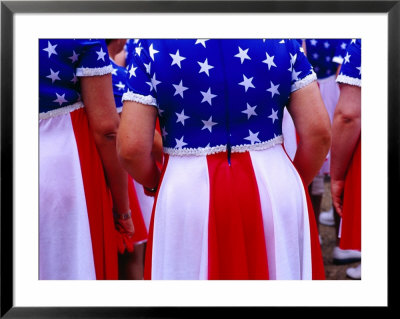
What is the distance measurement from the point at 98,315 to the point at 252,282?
49cm

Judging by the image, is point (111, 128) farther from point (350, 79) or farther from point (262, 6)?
point (350, 79)

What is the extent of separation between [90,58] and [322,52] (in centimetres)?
87

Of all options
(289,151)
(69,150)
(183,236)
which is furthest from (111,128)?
(289,151)

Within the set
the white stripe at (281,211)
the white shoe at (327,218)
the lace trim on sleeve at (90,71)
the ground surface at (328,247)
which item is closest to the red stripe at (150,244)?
the white stripe at (281,211)

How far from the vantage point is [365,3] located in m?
1.74

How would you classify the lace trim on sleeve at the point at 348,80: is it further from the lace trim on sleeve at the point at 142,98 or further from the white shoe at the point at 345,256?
the lace trim on sleeve at the point at 142,98

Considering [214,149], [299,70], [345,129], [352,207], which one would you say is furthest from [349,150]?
[214,149]

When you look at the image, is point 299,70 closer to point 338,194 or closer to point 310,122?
point 310,122

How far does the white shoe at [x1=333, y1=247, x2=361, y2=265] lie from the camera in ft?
5.92

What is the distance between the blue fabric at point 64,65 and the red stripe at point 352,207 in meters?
0.89

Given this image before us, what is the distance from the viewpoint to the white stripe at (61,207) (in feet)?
5.81

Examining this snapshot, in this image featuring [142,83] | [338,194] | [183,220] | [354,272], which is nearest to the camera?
[142,83]

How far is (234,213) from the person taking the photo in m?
1.59

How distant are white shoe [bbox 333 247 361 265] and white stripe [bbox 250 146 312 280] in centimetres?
20
